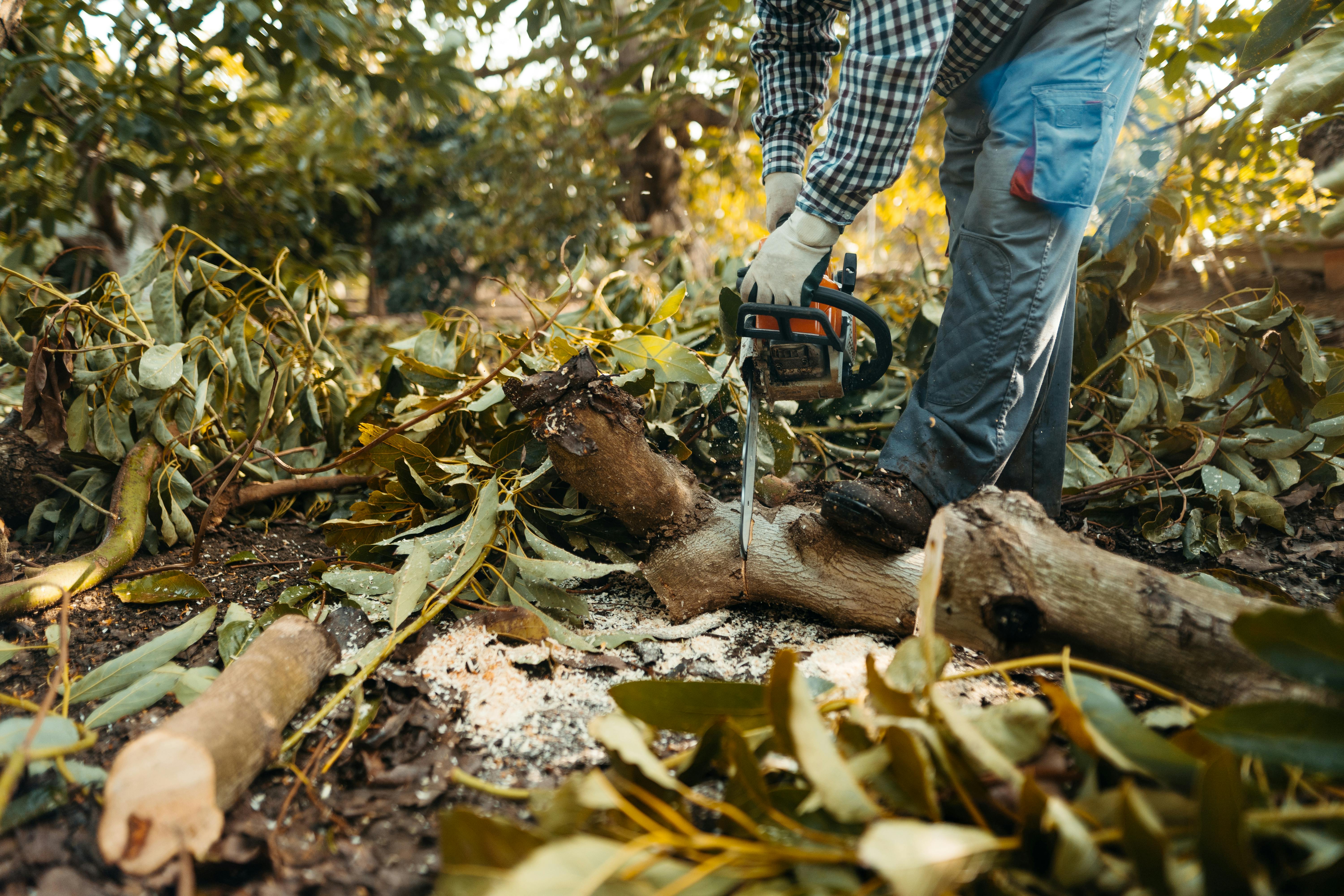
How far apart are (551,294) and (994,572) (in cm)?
131

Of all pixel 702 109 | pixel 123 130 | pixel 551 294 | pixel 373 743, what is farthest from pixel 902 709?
pixel 702 109

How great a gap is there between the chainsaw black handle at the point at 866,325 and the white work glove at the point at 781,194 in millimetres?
315

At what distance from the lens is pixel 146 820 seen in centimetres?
72

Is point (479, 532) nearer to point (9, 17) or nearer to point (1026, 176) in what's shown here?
point (1026, 176)

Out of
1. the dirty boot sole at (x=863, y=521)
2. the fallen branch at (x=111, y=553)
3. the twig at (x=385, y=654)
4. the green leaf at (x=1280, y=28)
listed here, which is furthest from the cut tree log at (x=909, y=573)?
the green leaf at (x=1280, y=28)

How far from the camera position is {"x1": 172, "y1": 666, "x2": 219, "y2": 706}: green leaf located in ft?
3.21

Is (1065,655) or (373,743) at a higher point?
(1065,655)

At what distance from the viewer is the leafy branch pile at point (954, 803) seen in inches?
21.4

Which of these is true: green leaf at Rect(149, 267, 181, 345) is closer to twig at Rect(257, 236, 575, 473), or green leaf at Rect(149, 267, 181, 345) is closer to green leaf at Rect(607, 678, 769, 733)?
twig at Rect(257, 236, 575, 473)

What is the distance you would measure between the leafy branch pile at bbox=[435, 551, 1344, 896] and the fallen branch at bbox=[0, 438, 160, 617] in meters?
0.99

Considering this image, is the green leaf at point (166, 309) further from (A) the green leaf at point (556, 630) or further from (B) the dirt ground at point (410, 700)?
(A) the green leaf at point (556, 630)

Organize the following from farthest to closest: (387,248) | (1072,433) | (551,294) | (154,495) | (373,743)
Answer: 1. (387,248)
2. (1072,433)
3. (551,294)
4. (154,495)
5. (373,743)

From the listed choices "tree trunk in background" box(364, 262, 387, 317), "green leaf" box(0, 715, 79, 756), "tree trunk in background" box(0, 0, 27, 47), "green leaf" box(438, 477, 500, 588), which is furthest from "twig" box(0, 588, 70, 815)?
"tree trunk in background" box(364, 262, 387, 317)

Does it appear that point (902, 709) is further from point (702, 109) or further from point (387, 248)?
point (387, 248)
